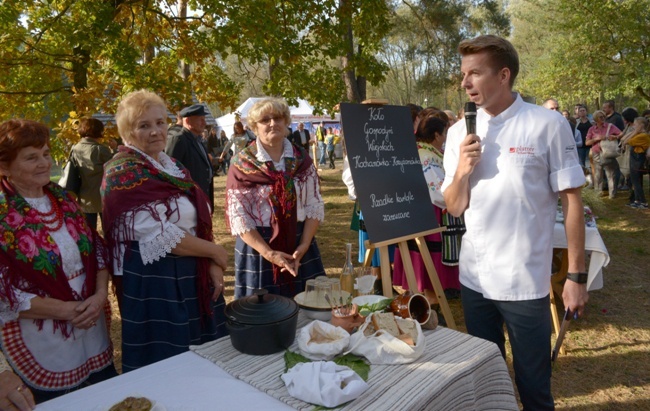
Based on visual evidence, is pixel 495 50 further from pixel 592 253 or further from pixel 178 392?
pixel 592 253

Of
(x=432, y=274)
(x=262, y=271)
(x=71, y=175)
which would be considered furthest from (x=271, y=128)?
(x=71, y=175)

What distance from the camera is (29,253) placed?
1.79 m

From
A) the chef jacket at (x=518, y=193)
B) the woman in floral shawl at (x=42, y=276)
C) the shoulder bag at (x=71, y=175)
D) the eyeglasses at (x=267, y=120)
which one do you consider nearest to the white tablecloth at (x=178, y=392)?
the woman in floral shawl at (x=42, y=276)

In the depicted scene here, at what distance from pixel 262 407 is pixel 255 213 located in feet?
5.32

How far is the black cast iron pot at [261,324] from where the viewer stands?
1.54 m

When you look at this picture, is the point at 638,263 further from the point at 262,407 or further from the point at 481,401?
the point at 262,407

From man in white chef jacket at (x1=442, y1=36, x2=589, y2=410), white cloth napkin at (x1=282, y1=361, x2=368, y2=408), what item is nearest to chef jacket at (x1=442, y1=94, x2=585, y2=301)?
man in white chef jacket at (x1=442, y1=36, x2=589, y2=410)

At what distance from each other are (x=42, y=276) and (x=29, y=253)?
11 centimetres

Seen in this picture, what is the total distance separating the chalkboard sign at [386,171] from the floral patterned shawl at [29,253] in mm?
1672

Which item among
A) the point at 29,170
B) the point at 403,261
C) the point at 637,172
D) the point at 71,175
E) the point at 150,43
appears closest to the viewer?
the point at 29,170

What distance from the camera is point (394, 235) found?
10.00ft

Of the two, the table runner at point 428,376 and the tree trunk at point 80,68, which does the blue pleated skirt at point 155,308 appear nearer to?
the table runner at point 428,376

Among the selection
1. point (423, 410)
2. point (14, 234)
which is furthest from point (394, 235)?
point (14, 234)

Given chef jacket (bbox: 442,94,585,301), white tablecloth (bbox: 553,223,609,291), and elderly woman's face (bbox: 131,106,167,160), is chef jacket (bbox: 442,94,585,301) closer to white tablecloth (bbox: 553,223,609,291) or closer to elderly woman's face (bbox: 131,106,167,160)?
elderly woman's face (bbox: 131,106,167,160)
